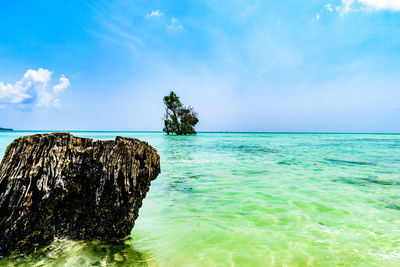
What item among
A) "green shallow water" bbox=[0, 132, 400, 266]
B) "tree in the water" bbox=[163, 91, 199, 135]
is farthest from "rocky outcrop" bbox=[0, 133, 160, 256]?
"tree in the water" bbox=[163, 91, 199, 135]

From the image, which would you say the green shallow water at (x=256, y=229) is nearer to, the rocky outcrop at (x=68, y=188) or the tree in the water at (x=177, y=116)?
the rocky outcrop at (x=68, y=188)

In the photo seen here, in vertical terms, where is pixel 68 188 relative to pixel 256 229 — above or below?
above

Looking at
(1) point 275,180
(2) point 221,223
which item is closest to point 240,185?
(1) point 275,180

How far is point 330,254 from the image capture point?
3223 millimetres

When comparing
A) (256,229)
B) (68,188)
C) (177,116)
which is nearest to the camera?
(68,188)

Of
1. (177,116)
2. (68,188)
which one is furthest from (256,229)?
Result: (177,116)

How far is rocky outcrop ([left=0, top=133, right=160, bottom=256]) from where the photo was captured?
9.30 ft

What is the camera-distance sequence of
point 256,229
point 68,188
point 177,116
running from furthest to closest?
point 177,116 < point 256,229 < point 68,188

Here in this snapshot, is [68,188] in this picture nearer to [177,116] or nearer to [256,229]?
[256,229]

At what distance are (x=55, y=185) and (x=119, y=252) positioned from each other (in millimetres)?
1212

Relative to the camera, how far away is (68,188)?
3164 millimetres

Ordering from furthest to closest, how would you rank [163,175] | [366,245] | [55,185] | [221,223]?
[163,175] < [221,223] < [366,245] < [55,185]

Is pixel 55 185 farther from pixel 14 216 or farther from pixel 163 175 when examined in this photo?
pixel 163 175

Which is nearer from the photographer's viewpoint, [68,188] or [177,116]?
[68,188]
